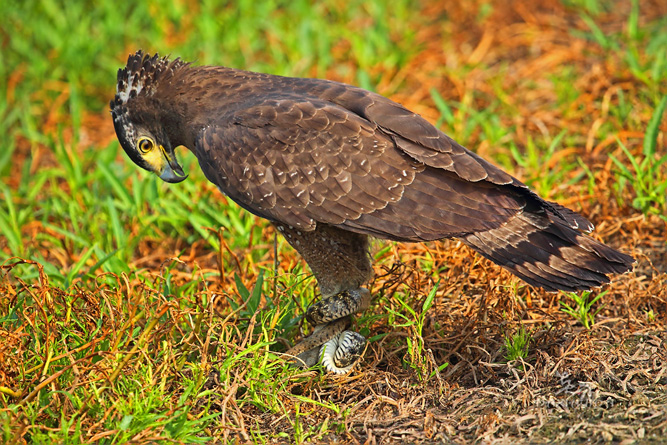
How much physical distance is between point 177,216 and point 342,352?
2.22m

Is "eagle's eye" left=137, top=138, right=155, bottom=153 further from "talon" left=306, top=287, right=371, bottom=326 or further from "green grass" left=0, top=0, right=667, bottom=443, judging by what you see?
"talon" left=306, top=287, right=371, bottom=326

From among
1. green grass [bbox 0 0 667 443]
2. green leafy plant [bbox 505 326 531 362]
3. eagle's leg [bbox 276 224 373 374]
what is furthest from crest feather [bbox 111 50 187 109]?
green leafy plant [bbox 505 326 531 362]

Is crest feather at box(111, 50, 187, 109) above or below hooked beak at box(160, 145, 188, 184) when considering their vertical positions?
above

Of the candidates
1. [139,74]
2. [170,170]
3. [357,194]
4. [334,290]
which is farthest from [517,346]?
[139,74]

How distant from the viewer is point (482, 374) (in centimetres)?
439

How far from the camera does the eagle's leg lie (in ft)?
14.6

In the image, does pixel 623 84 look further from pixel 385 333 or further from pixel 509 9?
pixel 385 333

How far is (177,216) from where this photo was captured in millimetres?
6082

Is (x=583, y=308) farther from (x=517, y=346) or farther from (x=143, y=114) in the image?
(x=143, y=114)

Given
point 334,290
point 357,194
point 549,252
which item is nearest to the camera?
point 549,252

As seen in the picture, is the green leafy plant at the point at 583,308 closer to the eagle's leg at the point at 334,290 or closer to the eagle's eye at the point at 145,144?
the eagle's leg at the point at 334,290

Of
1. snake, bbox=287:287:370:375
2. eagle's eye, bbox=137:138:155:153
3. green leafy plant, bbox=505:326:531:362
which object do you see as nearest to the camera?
green leafy plant, bbox=505:326:531:362

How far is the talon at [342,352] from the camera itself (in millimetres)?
4469

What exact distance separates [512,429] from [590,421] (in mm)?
390
